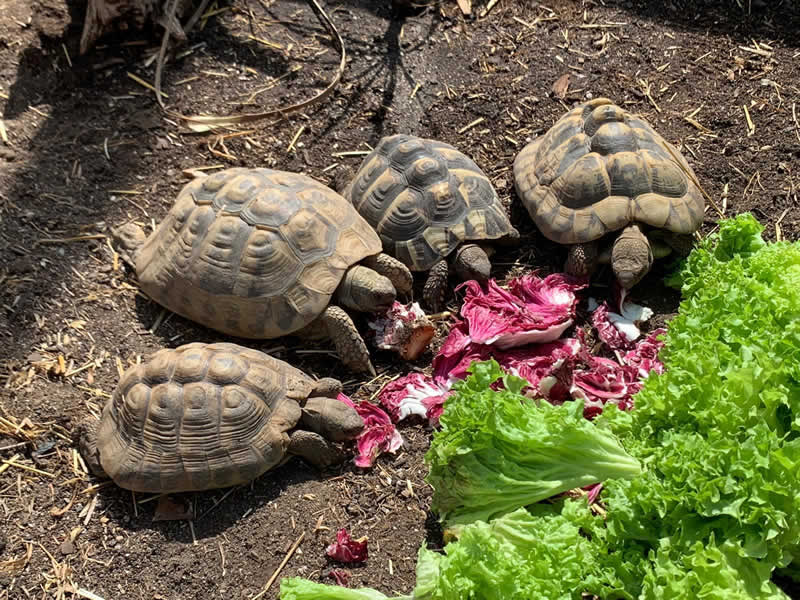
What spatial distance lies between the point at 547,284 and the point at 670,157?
120 cm

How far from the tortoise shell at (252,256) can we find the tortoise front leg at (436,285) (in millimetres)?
407

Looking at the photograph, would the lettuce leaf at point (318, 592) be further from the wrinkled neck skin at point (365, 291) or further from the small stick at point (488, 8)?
the small stick at point (488, 8)

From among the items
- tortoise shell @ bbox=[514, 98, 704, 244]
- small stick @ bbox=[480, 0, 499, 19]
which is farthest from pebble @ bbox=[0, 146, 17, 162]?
small stick @ bbox=[480, 0, 499, 19]

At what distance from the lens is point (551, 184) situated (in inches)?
211

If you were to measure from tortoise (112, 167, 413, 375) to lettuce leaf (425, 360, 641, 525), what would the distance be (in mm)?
1243

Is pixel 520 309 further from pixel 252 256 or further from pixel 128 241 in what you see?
pixel 128 241

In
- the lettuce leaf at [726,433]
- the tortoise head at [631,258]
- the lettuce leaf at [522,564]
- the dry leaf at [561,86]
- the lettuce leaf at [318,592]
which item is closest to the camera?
the lettuce leaf at [726,433]

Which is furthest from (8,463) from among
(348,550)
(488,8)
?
(488,8)

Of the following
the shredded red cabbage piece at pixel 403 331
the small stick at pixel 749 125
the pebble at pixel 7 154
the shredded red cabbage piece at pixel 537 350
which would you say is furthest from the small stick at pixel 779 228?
the pebble at pixel 7 154

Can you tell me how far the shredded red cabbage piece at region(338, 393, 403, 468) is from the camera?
4.47 metres

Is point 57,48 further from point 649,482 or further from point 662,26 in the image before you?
point 649,482

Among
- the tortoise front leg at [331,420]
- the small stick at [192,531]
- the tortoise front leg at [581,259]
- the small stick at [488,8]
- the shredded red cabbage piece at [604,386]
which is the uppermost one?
the small stick at [488,8]

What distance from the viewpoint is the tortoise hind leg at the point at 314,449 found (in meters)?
4.29

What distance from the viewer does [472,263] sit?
5137 millimetres
